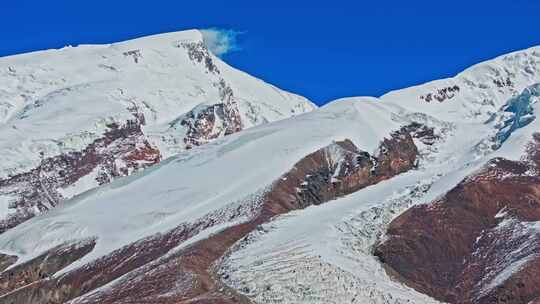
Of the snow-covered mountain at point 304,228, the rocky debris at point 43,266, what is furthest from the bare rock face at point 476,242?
the rocky debris at point 43,266

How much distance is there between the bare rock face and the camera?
113125 mm

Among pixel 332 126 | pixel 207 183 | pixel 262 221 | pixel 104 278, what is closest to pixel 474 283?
pixel 262 221

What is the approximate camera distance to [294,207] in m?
143

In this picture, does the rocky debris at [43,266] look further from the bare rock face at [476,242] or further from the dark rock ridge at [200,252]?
the bare rock face at [476,242]

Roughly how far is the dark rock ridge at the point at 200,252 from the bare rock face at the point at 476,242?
19133 mm

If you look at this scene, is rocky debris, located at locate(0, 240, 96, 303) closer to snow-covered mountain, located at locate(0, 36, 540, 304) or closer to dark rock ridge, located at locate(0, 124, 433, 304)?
snow-covered mountain, located at locate(0, 36, 540, 304)

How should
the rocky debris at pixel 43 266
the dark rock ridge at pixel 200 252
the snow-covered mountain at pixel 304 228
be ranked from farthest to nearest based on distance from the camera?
the rocky debris at pixel 43 266 < the dark rock ridge at pixel 200 252 < the snow-covered mountain at pixel 304 228

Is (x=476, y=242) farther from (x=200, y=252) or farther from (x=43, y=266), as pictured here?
(x=43, y=266)

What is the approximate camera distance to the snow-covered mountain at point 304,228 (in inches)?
4414

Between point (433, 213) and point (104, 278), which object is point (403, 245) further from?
point (104, 278)

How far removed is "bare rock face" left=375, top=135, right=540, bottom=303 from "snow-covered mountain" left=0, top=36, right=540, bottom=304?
8.6 inches

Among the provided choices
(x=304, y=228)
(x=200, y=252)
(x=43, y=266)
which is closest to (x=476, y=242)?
(x=304, y=228)

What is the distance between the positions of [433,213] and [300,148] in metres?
34.8

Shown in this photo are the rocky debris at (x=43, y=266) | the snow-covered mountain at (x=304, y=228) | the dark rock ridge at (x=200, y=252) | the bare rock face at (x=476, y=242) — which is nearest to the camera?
the snow-covered mountain at (x=304, y=228)
